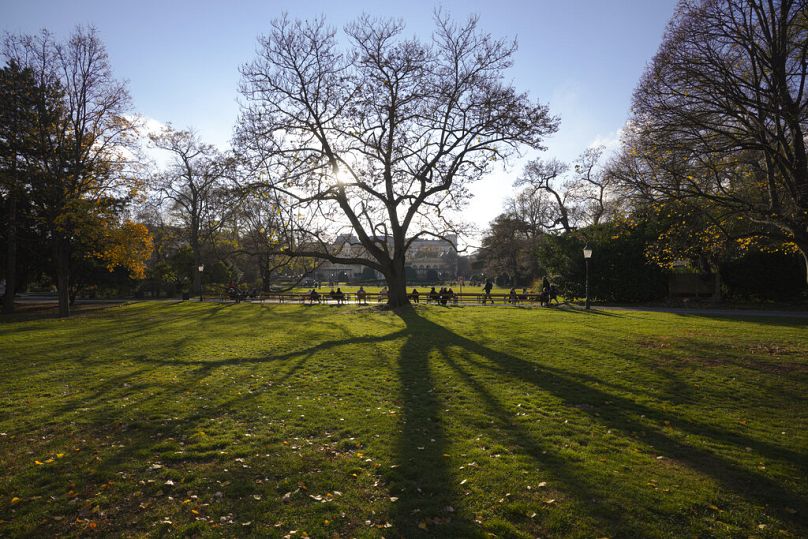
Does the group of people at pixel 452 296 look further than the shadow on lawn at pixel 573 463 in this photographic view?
Yes

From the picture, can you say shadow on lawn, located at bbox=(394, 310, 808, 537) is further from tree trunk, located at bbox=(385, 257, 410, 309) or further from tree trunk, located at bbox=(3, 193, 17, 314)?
tree trunk, located at bbox=(3, 193, 17, 314)

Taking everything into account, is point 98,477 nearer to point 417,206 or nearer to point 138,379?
point 138,379

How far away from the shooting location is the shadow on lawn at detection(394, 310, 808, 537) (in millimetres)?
3963

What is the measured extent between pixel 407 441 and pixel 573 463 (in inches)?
78.1

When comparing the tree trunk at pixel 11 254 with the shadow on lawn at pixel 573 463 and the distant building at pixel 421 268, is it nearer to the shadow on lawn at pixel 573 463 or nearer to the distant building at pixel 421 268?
the shadow on lawn at pixel 573 463

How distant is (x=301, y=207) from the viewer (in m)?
21.0

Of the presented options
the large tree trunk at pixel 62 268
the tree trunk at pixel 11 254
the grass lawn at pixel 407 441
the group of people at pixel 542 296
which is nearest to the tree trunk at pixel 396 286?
the group of people at pixel 542 296

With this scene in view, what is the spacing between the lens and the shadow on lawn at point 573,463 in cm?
396

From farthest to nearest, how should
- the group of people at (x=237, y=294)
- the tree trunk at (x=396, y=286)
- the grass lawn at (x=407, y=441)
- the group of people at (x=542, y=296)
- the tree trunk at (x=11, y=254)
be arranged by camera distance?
the group of people at (x=237, y=294) < the group of people at (x=542, y=296) < the tree trunk at (x=396, y=286) < the tree trunk at (x=11, y=254) < the grass lawn at (x=407, y=441)

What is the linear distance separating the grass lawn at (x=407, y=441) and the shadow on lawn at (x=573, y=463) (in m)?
0.03

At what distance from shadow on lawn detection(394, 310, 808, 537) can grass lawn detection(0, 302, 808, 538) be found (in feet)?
0.09

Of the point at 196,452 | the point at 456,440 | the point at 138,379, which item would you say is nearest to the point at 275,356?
the point at 138,379

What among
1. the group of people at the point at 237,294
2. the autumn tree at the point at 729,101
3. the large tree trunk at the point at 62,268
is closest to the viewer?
the autumn tree at the point at 729,101

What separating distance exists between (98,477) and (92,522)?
0.94m
